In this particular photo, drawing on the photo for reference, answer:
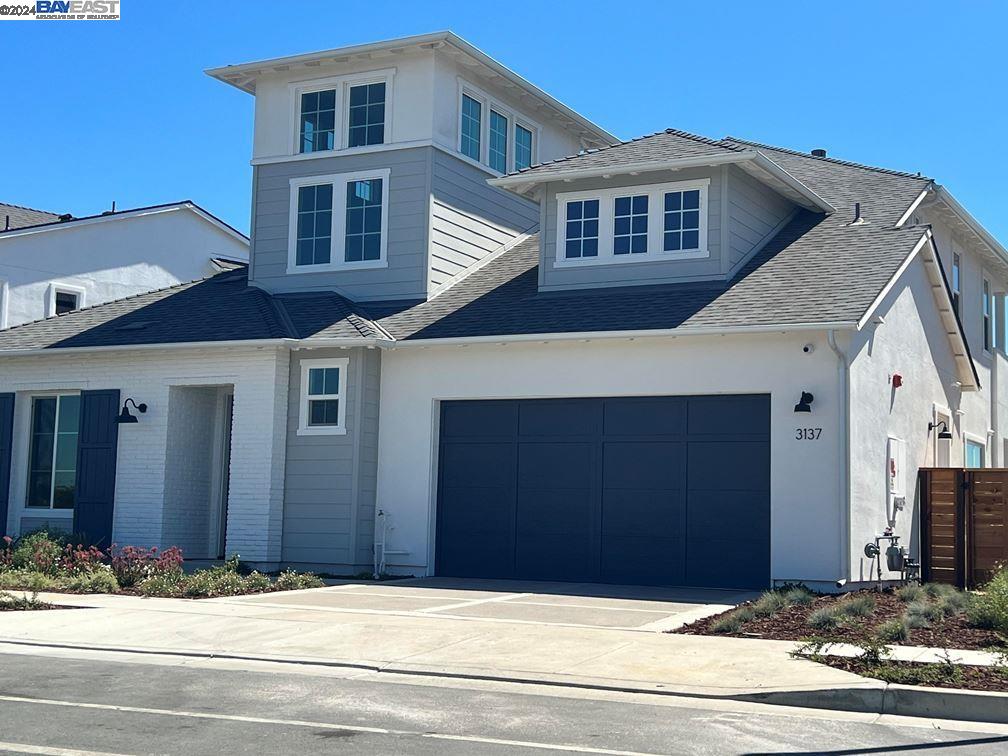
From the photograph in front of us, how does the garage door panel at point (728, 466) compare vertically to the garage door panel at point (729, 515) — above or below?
above

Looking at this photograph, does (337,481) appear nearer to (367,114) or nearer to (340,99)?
(367,114)

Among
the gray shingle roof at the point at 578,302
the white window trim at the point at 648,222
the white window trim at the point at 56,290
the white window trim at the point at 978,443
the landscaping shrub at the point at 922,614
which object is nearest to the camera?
the landscaping shrub at the point at 922,614

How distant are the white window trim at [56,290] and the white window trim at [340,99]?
7417 mm

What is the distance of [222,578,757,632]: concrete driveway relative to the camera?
45.3 feet

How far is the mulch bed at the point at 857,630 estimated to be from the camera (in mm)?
11594

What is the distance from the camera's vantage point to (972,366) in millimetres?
22953

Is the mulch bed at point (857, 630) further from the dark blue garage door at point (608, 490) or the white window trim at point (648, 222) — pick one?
the white window trim at point (648, 222)

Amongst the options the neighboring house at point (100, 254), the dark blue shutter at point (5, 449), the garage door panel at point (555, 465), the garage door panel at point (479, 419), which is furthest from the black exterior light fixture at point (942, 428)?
the neighboring house at point (100, 254)

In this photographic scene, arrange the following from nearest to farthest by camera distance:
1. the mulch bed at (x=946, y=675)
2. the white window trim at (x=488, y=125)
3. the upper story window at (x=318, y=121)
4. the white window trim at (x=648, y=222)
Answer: the mulch bed at (x=946, y=675) < the white window trim at (x=648, y=222) < the white window trim at (x=488, y=125) < the upper story window at (x=318, y=121)

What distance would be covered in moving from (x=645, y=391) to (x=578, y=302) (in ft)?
7.45

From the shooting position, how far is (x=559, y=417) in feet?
60.2

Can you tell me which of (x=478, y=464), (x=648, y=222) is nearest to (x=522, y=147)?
(x=648, y=222)

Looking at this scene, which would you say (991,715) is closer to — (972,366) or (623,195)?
(623,195)

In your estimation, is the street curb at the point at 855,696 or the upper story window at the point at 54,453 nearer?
the street curb at the point at 855,696
